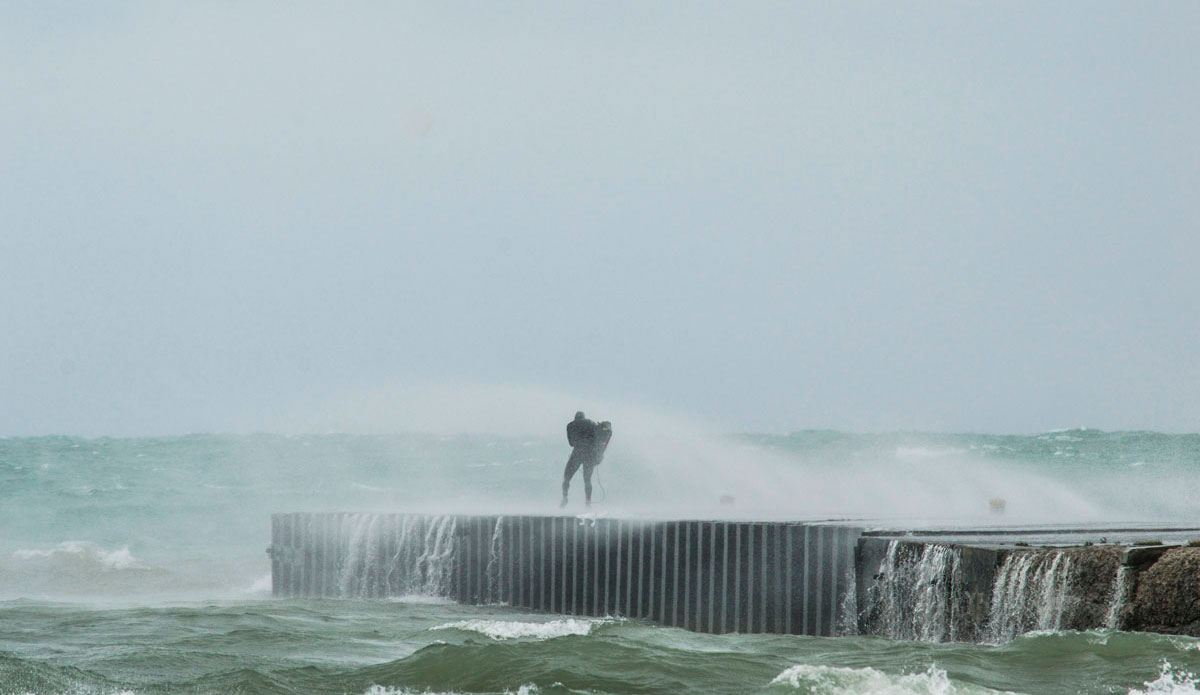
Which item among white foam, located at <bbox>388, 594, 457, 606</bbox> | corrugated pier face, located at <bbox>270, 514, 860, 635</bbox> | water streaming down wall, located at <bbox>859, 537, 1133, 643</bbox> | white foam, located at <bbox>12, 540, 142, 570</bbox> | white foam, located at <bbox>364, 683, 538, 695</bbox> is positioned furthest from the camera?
white foam, located at <bbox>12, 540, 142, 570</bbox>

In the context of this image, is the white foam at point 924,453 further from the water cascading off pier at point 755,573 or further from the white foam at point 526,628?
the white foam at point 526,628

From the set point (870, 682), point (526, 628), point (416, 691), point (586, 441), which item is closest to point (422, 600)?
point (586, 441)

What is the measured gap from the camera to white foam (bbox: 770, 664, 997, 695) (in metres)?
10.5

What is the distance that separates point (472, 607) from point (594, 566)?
2.44 meters

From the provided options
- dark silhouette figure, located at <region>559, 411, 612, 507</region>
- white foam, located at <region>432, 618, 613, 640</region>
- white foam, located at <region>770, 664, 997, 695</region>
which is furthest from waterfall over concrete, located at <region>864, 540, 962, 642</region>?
dark silhouette figure, located at <region>559, 411, 612, 507</region>

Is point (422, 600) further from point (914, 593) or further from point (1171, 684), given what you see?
point (1171, 684)

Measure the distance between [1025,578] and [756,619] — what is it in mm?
4587

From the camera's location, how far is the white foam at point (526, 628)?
14.8m

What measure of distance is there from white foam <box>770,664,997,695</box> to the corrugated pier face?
12.5 feet

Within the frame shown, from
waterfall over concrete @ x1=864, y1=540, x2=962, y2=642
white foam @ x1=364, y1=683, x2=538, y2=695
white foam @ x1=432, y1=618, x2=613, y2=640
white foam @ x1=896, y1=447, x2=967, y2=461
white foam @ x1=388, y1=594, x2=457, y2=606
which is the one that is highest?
white foam @ x1=896, y1=447, x2=967, y2=461

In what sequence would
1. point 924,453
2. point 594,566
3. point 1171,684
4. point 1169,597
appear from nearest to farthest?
1. point 1171,684
2. point 1169,597
3. point 594,566
4. point 924,453

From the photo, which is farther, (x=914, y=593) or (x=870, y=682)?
(x=914, y=593)

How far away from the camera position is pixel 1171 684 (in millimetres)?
10438

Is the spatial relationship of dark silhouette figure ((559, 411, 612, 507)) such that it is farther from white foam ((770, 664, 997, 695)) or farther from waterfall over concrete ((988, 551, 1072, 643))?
white foam ((770, 664, 997, 695))
